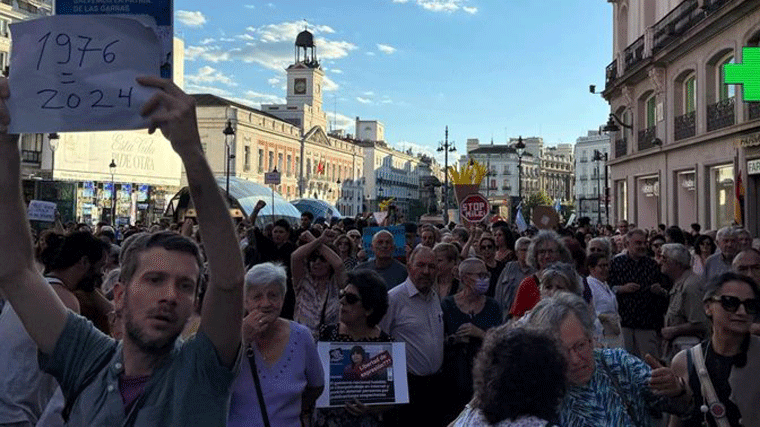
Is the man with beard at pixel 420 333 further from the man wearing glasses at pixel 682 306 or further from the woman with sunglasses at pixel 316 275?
the man wearing glasses at pixel 682 306

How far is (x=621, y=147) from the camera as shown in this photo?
33.6 meters

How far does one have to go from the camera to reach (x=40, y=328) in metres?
2.56

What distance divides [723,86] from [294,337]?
21.3 meters

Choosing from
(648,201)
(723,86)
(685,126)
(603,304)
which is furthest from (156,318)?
(648,201)

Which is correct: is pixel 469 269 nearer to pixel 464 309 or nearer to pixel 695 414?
pixel 464 309

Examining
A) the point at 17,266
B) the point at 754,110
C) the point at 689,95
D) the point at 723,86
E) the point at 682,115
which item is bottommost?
the point at 17,266

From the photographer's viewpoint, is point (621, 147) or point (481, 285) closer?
point (481, 285)

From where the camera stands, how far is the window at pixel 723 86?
21453 mm

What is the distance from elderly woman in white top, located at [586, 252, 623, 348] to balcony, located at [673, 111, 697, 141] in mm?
18016

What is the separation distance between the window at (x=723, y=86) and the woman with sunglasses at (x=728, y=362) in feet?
63.3


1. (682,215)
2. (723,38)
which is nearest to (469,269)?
(723,38)

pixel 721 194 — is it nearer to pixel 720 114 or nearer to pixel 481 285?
pixel 720 114

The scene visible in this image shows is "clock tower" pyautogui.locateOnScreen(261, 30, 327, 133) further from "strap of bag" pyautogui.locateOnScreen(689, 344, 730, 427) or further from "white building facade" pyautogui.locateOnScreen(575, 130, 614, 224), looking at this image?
"strap of bag" pyautogui.locateOnScreen(689, 344, 730, 427)

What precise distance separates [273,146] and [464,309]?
77.5m
